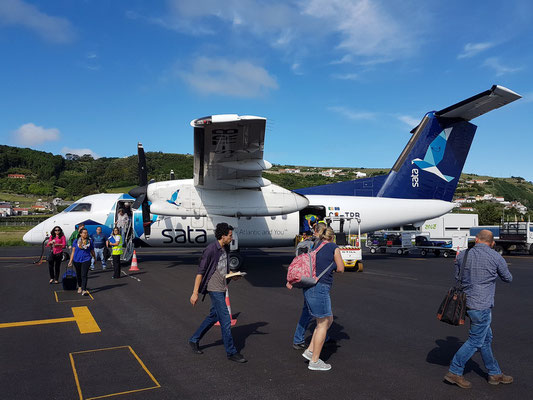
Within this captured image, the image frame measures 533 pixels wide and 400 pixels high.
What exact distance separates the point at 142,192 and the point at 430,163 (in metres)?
12.0

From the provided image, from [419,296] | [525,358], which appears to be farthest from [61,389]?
[419,296]

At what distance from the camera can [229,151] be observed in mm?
10992

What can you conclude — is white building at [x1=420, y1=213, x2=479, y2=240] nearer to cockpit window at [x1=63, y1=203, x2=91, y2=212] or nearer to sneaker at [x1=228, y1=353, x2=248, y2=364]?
cockpit window at [x1=63, y1=203, x2=91, y2=212]

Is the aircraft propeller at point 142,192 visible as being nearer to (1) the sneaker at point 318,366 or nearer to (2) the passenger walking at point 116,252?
(2) the passenger walking at point 116,252

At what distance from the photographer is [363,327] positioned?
21.7 ft

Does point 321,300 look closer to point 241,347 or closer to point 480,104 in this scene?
point 241,347

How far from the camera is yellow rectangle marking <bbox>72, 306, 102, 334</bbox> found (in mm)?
6293

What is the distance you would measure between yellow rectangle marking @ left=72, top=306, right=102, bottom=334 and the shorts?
381 centimetres

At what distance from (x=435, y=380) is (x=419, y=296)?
5.43 m

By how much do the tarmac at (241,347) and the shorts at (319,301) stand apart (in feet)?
2.36

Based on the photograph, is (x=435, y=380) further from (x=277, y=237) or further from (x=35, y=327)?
(x=277, y=237)

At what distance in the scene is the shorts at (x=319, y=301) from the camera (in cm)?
466

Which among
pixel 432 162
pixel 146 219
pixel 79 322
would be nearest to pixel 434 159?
pixel 432 162

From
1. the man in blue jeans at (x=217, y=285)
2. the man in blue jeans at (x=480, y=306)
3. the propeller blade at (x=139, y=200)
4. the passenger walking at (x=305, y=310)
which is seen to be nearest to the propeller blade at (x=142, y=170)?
the propeller blade at (x=139, y=200)
